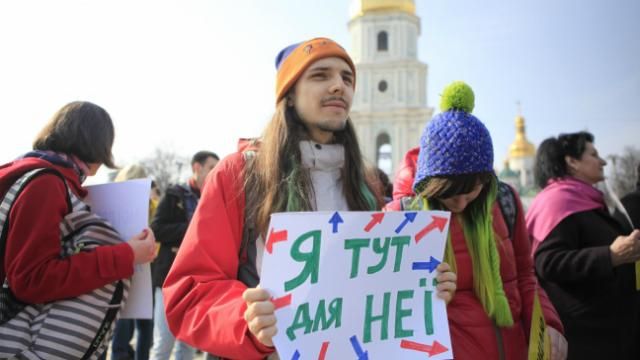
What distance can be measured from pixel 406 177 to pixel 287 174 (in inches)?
29.7

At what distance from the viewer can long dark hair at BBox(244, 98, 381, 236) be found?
162cm

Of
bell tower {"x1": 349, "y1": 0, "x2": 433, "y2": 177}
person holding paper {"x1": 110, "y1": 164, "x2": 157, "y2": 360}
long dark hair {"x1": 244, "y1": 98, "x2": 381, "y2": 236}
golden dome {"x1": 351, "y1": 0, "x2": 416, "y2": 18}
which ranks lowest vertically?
person holding paper {"x1": 110, "y1": 164, "x2": 157, "y2": 360}

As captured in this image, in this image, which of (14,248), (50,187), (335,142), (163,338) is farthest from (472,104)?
(163,338)

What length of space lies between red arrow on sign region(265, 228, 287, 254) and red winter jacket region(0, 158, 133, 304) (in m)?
1.10

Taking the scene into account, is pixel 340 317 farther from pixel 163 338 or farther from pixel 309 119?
pixel 163 338

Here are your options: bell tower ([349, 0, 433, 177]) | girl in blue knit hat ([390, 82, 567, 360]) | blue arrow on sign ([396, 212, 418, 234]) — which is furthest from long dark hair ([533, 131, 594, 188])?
bell tower ([349, 0, 433, 177])

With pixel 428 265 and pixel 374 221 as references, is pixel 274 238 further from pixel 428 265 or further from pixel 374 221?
pixel 428 265

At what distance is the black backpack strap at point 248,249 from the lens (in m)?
1.61

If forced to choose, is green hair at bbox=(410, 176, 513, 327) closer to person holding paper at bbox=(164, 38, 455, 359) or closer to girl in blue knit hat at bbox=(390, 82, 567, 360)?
girl in blue knit hat at bbox=(390, 82, 567, 360)

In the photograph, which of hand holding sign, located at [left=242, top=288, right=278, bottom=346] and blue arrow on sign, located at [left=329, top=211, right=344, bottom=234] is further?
blue arrow on sign, located at [left=329, top=211, right=344, bottom=234]

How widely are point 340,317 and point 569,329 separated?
2.32 meters

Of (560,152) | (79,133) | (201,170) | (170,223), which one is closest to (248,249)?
(79,133)

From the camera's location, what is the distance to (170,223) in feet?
15.5

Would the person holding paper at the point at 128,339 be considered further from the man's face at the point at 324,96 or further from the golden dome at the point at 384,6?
the golden dome at the point at 384,6
